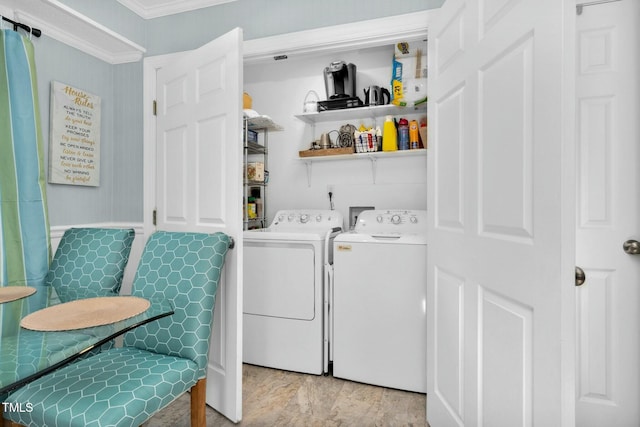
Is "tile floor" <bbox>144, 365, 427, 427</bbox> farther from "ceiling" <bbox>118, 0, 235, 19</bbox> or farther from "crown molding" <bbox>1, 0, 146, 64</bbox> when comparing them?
"ceiling" <bbox>118, 0, 235, 19</bbox>

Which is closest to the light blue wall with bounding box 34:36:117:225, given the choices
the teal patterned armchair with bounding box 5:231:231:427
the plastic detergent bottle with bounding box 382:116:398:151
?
the teal patterned armchair with bounding box 5:231:231:427

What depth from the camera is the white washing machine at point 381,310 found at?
212 cm

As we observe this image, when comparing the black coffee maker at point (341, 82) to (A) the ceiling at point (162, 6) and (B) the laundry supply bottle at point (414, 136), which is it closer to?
(B) the laundry supply bottle at point (414, 136)

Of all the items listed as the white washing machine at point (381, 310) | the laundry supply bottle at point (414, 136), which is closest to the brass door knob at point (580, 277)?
the white washing machine at point (381, 310)

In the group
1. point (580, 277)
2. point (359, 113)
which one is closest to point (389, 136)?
point (359, 113)

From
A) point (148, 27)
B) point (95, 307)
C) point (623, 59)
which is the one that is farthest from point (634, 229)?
point (148, 27)

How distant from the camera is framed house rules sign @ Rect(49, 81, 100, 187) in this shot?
223 cm

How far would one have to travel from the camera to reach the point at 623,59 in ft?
5.22

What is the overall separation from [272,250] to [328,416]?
1052 mm

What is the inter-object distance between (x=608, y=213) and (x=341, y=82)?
1994 millimetres

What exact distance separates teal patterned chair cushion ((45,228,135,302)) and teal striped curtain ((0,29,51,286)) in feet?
0.80

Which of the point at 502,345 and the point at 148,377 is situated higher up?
the point at 502,345

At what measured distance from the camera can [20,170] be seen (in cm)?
192

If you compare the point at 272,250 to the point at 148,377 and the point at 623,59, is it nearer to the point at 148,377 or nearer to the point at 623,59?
the point at 148,377
